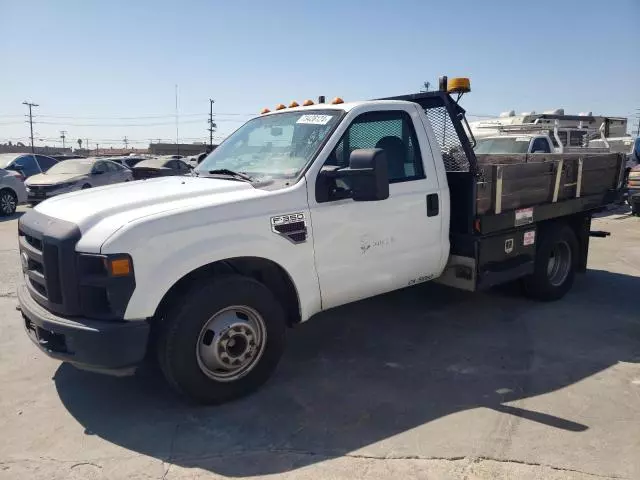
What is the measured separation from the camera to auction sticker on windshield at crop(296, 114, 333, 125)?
14.3 feet

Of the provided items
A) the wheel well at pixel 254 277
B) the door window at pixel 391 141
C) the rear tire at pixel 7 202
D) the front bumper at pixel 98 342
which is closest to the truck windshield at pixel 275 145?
the door window at pixel 391 141

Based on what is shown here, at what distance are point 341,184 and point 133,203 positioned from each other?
148 cm

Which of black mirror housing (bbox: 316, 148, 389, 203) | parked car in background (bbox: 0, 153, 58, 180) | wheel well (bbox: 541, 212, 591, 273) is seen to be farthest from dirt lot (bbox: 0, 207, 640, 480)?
parked car in background (bbox: 0, 153, 58, 180)

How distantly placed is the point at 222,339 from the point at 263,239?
0.73 m

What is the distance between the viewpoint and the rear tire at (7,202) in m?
14.7

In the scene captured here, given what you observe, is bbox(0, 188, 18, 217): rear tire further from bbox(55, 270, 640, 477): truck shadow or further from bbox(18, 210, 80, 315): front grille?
bbox(18, 210, 80, 315): front grille

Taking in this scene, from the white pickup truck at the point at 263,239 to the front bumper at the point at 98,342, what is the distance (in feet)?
0.03

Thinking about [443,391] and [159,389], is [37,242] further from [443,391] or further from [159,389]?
[443,391]

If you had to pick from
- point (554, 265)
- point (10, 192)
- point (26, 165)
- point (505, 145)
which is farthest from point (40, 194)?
point (554, 265)

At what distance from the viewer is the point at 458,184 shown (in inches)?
198

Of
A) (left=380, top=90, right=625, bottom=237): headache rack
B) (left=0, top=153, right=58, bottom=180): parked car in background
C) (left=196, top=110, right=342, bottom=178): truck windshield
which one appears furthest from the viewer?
(left=0, top=153, right=58, bottom=180): parked car in background

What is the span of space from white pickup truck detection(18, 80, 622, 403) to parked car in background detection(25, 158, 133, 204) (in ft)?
38.8

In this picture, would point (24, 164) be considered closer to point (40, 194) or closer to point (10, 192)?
point (10, 192)

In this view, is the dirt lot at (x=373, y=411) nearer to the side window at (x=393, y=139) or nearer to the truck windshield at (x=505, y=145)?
the side window at (x=393, y=139)
